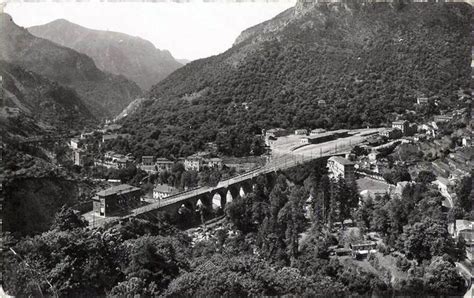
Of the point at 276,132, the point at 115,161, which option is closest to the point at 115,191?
the point at 115,161

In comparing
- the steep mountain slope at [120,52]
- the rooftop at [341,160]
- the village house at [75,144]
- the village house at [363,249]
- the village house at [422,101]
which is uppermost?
the steep mountain slope at [120,52]

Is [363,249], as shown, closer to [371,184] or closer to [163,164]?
[371,184]

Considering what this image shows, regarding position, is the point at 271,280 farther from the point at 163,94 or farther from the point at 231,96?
the point at 163,94

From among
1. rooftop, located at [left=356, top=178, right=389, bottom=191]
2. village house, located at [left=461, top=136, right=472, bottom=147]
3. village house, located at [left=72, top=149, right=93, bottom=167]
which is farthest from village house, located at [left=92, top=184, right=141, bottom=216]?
village house, located at [left=461, top=136, right=472, bottom=147]

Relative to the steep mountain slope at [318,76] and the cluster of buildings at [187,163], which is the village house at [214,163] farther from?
the steep mountain slope at [318,76]

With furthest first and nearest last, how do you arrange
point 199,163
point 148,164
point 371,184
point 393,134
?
point 393,134 → point 148,164 → point 199,163 → point 371,184

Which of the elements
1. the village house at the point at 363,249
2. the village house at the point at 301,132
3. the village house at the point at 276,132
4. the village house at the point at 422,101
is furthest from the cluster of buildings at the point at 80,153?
the village house at the point at 422,101
